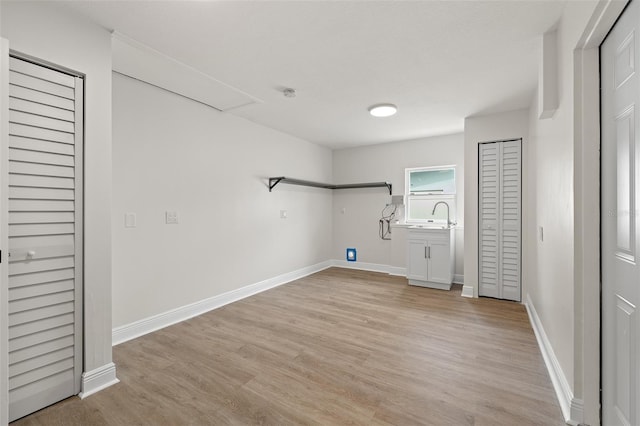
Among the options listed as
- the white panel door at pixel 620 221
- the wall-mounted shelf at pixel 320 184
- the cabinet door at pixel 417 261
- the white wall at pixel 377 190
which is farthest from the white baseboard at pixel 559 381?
the wall-mounted shelf at pixel 320 184

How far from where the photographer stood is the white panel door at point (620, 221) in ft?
3.76

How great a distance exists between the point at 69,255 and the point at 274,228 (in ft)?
9.10

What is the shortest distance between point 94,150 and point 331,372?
89.8 inches

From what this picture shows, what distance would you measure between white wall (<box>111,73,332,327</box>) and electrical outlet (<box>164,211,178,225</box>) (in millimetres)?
38

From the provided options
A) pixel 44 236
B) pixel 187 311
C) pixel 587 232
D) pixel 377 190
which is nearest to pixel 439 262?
pixel 377 190

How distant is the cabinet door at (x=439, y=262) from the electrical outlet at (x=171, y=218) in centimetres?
350

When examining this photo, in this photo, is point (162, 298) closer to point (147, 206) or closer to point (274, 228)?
point (147, 206)

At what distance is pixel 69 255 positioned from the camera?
5.85ft

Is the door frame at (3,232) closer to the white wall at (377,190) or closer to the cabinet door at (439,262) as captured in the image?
the cabinet door at (439,262)

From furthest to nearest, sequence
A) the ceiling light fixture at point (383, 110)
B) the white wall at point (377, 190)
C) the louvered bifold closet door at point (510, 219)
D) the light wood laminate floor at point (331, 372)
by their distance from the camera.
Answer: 1. the white wall at point (377, 190)
2. the louvered bifold closet door at point (510, 219)
3. the ceiling light fixture at point (383, 110)
4. the light wood laminate floor at point (331, 372)

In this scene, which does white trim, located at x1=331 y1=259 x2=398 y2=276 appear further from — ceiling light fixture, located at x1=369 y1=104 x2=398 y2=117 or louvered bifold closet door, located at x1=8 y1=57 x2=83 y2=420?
louvered bifold closet door, located at x1=8 y1=57 x2=83 y2=420

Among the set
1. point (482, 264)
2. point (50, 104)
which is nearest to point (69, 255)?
point (50, 104)

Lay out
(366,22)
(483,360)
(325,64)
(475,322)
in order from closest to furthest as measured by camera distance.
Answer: (366,22)
(483,360)
(325,64)
(475,322)

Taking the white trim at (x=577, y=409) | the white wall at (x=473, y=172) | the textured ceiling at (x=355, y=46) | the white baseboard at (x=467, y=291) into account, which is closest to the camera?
the white trim at (x=577, y=409)
